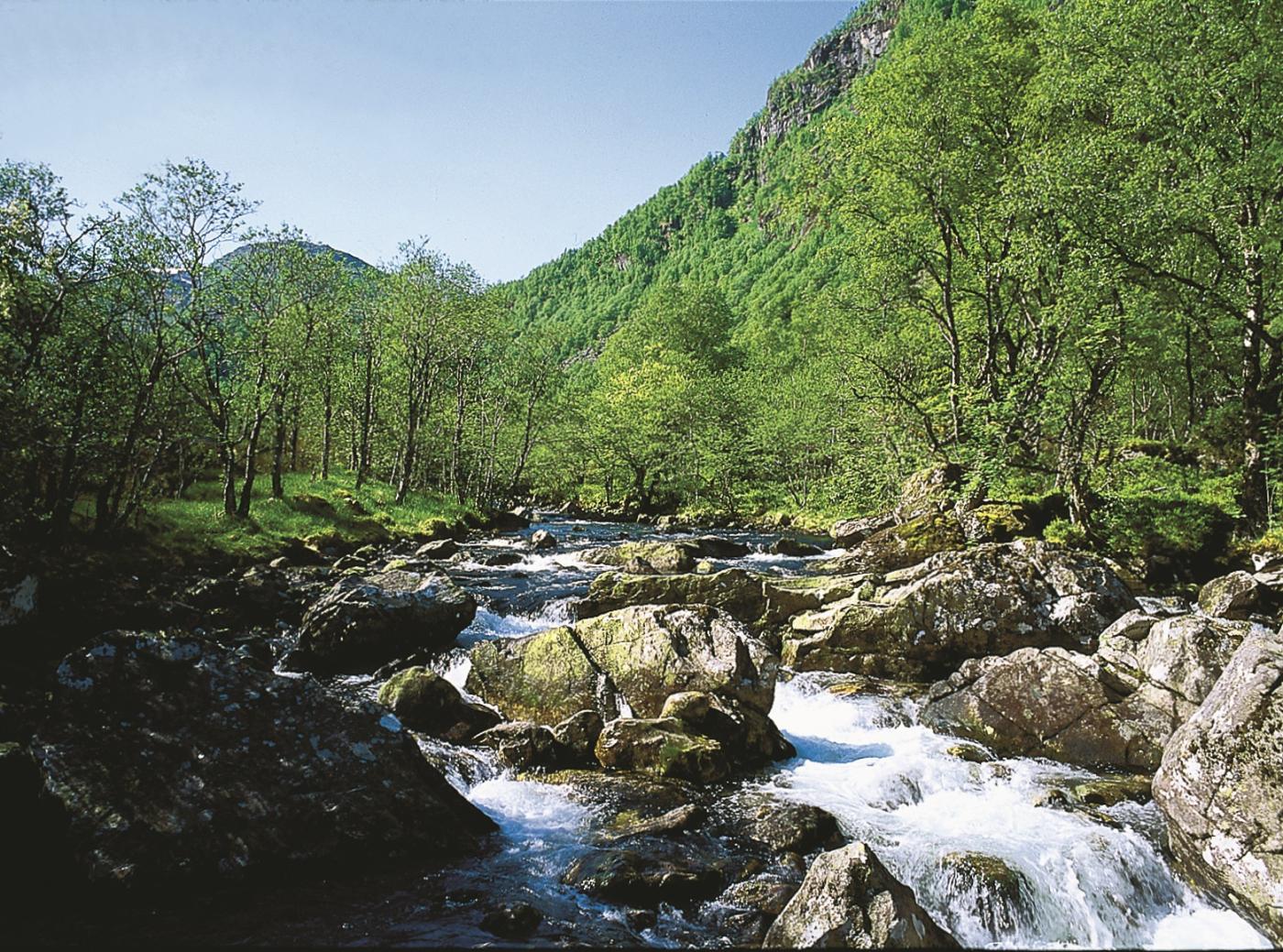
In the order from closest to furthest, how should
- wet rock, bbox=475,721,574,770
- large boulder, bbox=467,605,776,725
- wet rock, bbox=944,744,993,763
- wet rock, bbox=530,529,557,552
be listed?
wet rock, bbox=475,721,574,770 < wet rock, bbox=944,744,993,763 < large boulder, bbox=467,605,776,725 < wet rock, bbox=530,529,557,552

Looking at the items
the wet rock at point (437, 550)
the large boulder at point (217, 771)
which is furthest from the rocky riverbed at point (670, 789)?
the wet rock at point (437, 550)

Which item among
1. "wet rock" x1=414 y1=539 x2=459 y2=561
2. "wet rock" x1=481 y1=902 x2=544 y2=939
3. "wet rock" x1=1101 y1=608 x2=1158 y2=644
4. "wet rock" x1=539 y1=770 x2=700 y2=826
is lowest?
"wet rock" x1=539 y1=770 x2=700 y2=826

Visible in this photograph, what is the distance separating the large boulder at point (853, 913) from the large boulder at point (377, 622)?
11.9 metres

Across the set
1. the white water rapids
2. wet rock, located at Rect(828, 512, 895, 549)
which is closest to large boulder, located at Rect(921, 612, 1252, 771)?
the white water rapids

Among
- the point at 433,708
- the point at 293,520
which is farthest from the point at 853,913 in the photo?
the point at 293,520

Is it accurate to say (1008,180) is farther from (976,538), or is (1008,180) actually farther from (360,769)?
(360,769)

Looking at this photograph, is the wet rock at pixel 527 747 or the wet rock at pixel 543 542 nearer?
the wet rock at pixel 527 747

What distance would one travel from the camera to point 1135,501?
69.4 ft

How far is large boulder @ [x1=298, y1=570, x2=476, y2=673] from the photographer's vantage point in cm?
1505

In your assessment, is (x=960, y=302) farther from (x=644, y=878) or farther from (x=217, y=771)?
(x=217, y=771)

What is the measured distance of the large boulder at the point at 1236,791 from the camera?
6551 mm

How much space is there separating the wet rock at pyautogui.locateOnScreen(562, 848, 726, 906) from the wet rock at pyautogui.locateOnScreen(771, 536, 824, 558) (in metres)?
24.3

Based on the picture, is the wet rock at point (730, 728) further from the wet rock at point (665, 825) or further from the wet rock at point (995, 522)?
the wet rock at point (995, 522)

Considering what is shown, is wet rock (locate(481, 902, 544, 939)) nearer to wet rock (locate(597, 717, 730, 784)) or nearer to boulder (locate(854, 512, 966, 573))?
wet rock (locate(597, 717, 730, 784))
